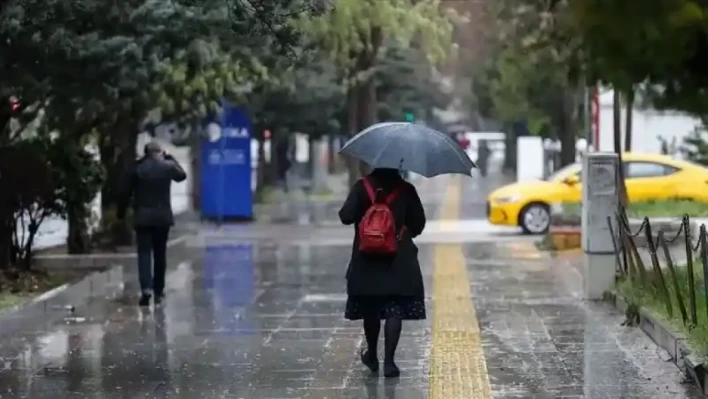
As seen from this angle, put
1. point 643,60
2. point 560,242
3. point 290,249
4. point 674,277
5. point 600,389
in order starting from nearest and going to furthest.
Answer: point 643,60 < point 600,389 < point 674,277 < point 560,242 < point 290,249

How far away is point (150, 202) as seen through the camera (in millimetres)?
14797

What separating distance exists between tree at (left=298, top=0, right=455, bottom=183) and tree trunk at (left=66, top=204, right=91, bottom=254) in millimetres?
4799

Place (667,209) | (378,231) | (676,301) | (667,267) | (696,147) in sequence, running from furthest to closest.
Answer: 1. (696,147)
2. (667,209)
3. (667,267)
4. (676,301)
5. (378,231)

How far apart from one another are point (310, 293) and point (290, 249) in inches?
293

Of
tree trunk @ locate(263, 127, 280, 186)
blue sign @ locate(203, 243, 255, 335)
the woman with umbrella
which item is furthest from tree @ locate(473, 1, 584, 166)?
tree trunk @ locate(263, 127, 280, 186)

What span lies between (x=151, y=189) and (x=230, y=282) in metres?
3.11

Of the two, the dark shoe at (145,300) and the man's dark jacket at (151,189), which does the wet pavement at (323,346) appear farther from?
the man's dark jacket at (151,189)

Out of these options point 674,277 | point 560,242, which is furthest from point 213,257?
point 674,277

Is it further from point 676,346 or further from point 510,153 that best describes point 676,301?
point 510,153

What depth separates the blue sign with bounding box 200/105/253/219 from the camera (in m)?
31.0

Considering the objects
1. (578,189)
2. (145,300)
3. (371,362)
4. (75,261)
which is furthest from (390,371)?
(578,189)

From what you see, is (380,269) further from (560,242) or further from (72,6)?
(560,242)

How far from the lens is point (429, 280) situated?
17.1 metres

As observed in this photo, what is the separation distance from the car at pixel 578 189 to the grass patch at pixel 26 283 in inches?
430
